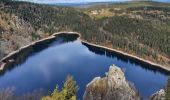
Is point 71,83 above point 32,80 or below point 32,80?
above

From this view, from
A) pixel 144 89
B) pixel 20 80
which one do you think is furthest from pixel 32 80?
pixel 144 89

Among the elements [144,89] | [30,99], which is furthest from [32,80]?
[144,89]

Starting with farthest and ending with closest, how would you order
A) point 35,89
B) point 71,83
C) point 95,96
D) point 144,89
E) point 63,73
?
point 63,73, point 144,89, point 35,89, point 95,96, point 71,83

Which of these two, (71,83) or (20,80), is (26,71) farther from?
(71,83)

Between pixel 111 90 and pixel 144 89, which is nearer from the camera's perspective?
pixel 111 90

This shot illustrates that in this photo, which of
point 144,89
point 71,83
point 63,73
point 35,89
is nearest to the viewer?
point 71,83

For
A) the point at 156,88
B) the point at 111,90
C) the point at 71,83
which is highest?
the point at 71,83
